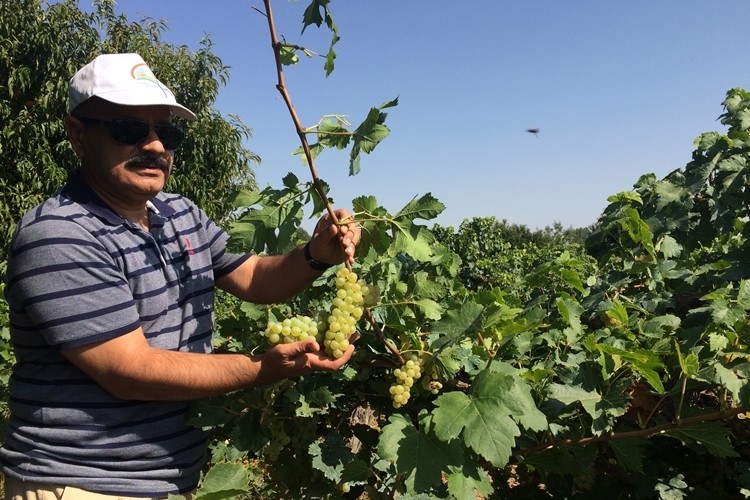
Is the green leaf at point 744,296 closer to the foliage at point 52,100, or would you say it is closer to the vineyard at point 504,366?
the vineyard at point 504,366

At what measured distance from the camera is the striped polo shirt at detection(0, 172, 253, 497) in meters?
1.65

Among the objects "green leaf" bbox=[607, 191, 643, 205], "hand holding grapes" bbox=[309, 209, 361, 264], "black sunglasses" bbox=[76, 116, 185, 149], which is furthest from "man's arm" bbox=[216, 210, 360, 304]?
"green leaf" bbox=[607, 191, 643, 205]

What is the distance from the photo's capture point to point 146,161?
198 centimetres

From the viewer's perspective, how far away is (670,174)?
300 centimetres

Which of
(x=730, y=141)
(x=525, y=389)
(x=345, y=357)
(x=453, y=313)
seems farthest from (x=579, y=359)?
(x=730, y=141)

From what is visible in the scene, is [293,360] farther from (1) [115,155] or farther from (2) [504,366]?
(1) [115,155]

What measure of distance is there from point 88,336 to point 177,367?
0.26 metres

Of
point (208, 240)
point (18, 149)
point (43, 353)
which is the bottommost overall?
point (43, 353)

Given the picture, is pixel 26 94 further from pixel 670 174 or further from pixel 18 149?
pixel 670 174

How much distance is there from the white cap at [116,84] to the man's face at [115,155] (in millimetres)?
53

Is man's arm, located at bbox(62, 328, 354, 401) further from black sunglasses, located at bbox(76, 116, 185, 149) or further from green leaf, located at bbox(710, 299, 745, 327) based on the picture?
green leaf, located at bbox(710, 299, 745, 327)

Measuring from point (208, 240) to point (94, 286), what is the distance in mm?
682

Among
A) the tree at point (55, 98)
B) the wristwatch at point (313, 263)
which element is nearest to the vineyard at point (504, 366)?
the wristwatch at point (313, 263)

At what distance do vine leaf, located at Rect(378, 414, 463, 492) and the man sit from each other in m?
0.27
